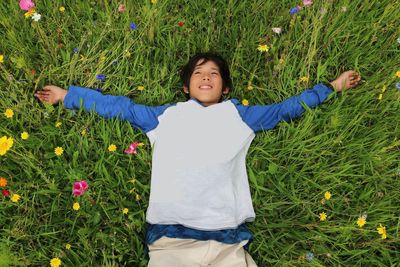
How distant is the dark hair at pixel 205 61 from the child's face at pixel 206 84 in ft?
0.13

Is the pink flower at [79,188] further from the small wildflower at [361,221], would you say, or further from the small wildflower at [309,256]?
the small wildflower at [361,221]

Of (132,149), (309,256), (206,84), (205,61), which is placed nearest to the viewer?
(309,256)

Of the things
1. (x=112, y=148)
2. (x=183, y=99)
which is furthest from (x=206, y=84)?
(x=112, y=148)

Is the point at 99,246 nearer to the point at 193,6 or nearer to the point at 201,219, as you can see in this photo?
the point at 201,219

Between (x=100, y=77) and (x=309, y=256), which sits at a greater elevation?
(x=100, y=77)

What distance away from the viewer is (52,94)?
2420 millimetres

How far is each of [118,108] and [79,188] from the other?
1.93 ft

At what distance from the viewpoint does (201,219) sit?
212 cm

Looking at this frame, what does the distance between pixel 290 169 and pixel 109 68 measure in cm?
140

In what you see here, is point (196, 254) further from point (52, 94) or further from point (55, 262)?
point (52, 94)

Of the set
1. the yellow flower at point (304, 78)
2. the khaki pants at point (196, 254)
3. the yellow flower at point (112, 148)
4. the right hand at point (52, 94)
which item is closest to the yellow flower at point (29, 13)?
the right hand at point (52, 94)

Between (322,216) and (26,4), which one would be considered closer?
(322,216)

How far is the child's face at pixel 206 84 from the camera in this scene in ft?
7.82

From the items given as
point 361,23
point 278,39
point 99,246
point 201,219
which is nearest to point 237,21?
point 278,39
